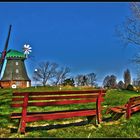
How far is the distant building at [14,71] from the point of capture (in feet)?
A: 211

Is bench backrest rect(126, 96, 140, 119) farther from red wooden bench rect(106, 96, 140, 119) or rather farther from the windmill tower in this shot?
the windmill tower

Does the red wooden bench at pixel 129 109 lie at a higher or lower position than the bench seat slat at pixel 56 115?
higher

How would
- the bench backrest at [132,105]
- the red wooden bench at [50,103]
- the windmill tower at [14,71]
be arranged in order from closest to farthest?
the red wooden bench at [50,103]
the bench backrest at [132,105]
the windmill tower at [14,71]

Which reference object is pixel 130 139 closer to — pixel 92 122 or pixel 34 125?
pixel 92 122

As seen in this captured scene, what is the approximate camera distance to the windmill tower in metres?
64.2

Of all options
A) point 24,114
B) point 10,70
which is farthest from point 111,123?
point 10,70

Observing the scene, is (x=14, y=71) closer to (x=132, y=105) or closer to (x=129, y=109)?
(x=132, y=105)

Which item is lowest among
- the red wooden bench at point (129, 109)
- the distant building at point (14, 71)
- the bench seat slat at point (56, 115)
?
the bench seat slat at point (56, 115)

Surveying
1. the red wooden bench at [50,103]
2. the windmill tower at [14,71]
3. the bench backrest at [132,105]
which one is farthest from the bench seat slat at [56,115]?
the windmill tower at [14,71]

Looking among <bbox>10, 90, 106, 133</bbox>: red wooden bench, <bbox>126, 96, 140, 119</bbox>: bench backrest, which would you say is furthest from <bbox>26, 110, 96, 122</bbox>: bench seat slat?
<bbox>126, 96, 140, 119</bbox>: bench backrest

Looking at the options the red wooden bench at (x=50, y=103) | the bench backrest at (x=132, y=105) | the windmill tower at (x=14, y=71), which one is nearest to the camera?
the red wooden bench at (x=50, y=103)

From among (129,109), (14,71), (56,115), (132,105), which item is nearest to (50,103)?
(56,115)

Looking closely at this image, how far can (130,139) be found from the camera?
6980 mm

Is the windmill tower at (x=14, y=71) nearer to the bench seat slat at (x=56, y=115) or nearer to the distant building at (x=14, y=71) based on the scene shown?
the distant building at (x=14, y=71)
